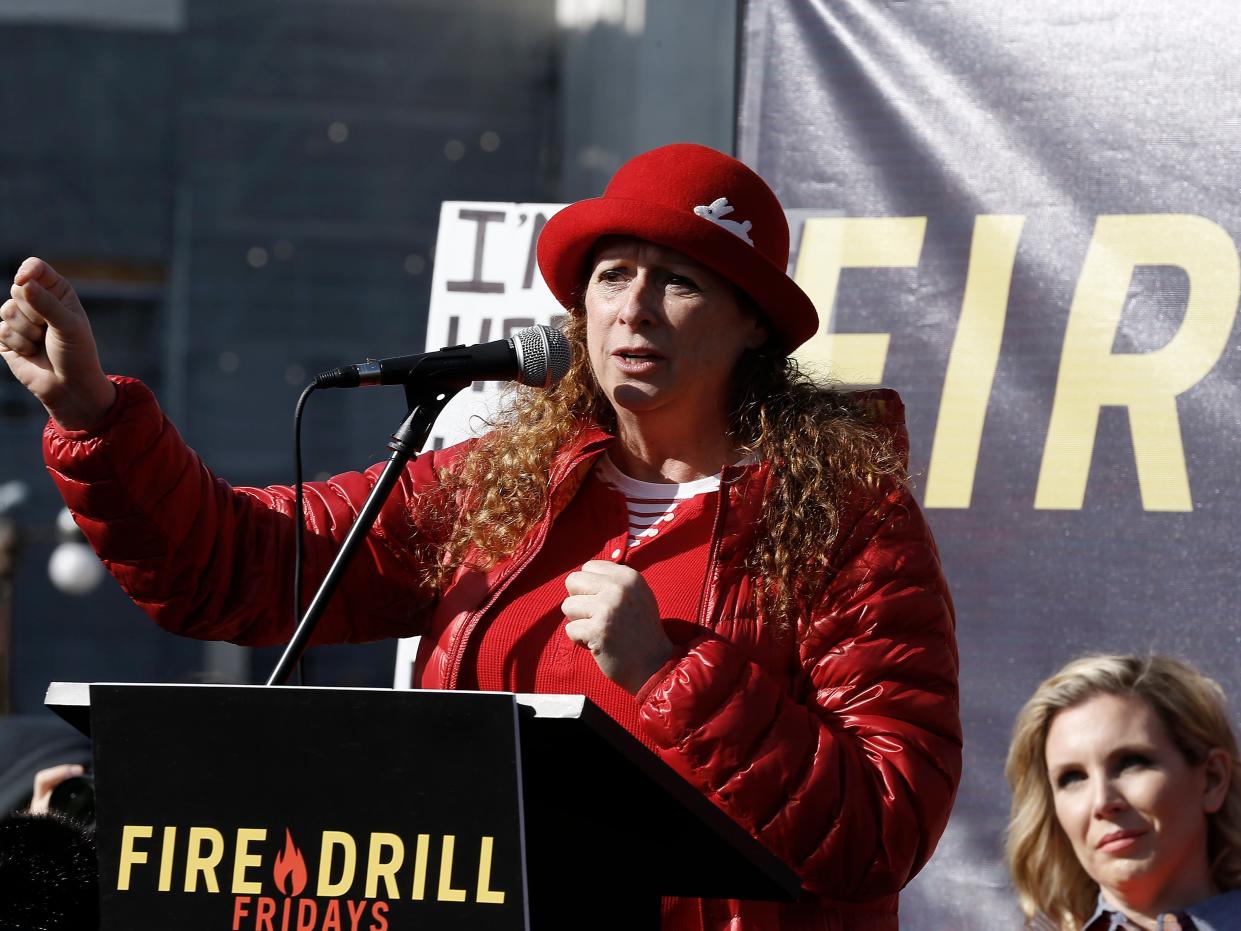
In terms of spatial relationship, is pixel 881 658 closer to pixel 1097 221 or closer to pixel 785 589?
pixel 785 589

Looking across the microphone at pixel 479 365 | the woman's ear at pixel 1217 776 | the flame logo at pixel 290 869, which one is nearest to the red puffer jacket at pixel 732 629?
Result: the microphone at pixel 479 365

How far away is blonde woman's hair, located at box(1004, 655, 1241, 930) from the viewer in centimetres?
253

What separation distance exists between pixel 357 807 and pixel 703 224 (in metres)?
0.90

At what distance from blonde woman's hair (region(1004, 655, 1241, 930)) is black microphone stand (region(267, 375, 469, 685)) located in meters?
1.27

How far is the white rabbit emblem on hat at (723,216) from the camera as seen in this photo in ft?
6.80

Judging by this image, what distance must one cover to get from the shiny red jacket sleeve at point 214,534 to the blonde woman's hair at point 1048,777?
3.37 feet

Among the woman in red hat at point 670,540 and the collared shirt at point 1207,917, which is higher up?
the woman in red hat at point 670,540

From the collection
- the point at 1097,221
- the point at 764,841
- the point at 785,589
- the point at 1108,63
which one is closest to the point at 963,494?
the point at 1097,221

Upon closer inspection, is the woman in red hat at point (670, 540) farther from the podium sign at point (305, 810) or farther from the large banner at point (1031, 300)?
the large banner at point (1031, 300)

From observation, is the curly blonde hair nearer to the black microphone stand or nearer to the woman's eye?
the black microphone stand

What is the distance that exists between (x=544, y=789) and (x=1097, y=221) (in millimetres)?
1910

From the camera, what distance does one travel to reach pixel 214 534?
2.10 meters

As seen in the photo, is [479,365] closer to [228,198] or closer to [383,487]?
[383,487]

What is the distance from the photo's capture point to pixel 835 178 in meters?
3.22
